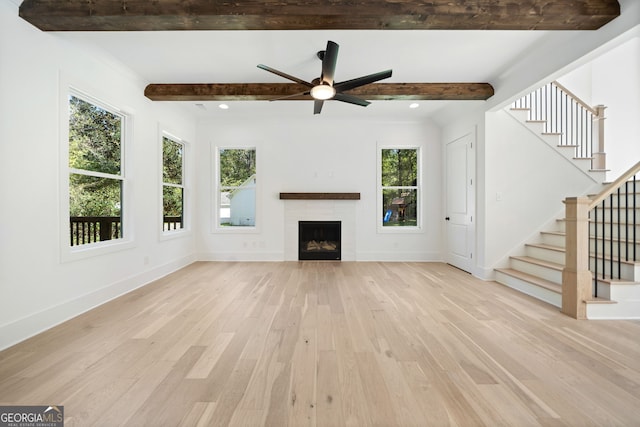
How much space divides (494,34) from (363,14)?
4.95ft

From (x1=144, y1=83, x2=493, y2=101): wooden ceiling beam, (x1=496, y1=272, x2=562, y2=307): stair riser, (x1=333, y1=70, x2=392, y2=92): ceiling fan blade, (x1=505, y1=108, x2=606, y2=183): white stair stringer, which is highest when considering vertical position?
(x1=144, y1=83, x2=493, y2=101): wooden ceiling beam

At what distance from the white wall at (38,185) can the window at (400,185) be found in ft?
14.9

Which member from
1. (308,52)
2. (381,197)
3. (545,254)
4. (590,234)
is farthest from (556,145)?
(308,52)

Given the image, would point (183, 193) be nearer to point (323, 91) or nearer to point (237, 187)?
point (237, 187)

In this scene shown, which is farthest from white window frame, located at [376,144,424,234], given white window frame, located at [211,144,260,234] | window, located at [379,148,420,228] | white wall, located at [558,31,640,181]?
white wall, located at [558,31,640,181]

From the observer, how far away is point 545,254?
12.4 feet

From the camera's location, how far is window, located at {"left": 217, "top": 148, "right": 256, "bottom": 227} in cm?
571

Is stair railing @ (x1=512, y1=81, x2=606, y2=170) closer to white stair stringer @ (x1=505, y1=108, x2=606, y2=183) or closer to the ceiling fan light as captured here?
white stair stringer @ (x1=505, y1=108, x2=606, y2=183)

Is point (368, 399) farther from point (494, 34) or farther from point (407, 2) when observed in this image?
point (494, 34)

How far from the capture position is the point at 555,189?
416 cm

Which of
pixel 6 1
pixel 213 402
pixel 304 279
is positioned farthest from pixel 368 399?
pixel 6 1

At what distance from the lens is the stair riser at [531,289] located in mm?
3081
